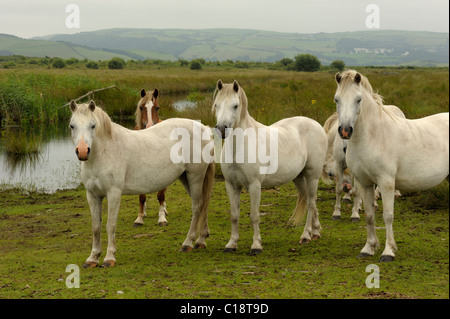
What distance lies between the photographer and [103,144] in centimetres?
564

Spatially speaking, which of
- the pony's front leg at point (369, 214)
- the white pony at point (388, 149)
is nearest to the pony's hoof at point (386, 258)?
the white pony at point (388, 149)

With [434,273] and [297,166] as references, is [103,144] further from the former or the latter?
[434,273]

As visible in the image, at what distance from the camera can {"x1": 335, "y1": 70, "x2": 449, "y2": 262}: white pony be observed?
5441mm

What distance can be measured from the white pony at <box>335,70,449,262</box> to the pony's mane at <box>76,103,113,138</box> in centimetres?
267

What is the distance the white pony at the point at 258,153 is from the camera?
227 inches

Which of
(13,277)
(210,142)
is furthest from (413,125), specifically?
(13,277)

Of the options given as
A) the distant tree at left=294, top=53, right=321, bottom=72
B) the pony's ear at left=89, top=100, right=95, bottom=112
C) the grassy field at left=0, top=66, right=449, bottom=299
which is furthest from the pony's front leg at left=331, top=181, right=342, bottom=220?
the distant tree at left=294, top=53, right=321, bottom=72

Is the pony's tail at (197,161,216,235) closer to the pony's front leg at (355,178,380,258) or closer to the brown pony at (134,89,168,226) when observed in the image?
the brown pony at (134,89,168,226)

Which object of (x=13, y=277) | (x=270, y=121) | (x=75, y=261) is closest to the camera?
(x=13, y=277)

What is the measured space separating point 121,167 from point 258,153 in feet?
5.58

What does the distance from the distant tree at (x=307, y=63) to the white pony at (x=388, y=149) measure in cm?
5284

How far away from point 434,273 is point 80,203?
7.18m

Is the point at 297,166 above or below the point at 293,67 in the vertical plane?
below

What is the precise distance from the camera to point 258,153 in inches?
241
